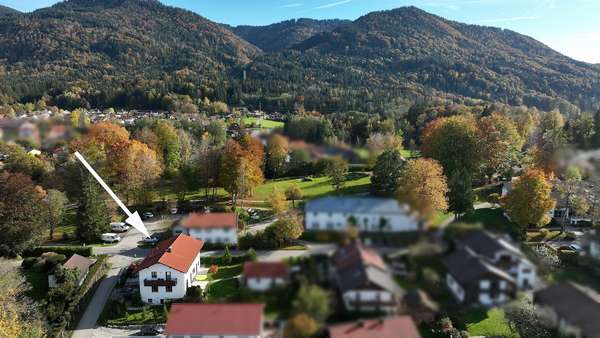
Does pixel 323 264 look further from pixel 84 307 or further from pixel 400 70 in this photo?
pixel 400 70

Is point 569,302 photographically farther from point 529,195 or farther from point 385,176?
point 529,195

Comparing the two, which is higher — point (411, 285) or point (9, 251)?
point (411, 285)

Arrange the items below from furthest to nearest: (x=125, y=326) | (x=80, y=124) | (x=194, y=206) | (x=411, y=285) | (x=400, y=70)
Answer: (x=400, y=70)
(x=125, y=326)
(x=80, y=124)
(x=194, y=206)
(x=411, y=285)

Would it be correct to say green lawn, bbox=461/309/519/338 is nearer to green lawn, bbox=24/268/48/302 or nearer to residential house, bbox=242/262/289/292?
residential house, bbox=242/262/289/292

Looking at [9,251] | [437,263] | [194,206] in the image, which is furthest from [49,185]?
[437,263]

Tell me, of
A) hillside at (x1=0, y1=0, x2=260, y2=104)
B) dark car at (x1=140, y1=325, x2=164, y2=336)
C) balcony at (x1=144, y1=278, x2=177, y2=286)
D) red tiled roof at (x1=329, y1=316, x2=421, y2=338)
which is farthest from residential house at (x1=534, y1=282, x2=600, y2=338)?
hillside at (x1=0, y1=0, x2=260, y2=104)

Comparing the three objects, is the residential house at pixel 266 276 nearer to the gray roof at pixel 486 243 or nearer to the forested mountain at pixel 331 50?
the gray roof at pixel 486 243

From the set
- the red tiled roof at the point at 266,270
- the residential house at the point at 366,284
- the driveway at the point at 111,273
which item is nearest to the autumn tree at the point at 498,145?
the driveway at the point at 111,273
